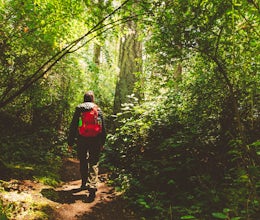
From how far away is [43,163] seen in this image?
7.43 meters

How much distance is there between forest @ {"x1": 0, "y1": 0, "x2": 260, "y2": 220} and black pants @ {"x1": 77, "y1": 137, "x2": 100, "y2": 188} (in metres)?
0.80

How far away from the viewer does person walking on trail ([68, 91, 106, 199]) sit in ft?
16.7

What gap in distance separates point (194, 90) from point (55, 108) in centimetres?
667

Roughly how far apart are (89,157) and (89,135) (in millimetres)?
580

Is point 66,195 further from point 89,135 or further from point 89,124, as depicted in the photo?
point 89,124

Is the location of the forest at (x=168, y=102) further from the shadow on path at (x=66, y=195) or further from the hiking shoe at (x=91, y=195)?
the hiking shoe at (x=91, y=195)

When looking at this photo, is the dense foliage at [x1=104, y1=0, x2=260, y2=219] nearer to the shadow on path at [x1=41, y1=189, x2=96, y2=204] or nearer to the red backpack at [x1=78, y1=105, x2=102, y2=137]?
the shadow on path at [x1=41, y1=189, x2=96, y2=204]

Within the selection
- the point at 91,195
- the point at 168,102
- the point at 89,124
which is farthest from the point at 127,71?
the point at 91,195

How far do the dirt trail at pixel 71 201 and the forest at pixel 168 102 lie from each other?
0.29ft

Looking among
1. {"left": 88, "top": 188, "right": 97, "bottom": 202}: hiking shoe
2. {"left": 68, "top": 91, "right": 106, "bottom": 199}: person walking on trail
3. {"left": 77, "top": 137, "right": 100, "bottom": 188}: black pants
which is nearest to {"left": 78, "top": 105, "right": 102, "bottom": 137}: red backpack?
{"left": 68, "top": 91, "right": 106, "bottom": 199}: person walking on trail

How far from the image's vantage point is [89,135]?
5.08 metres

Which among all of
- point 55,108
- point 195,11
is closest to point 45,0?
point 195,11

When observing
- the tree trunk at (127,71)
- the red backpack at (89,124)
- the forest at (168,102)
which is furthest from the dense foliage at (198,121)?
the tree trunk at (127,71)

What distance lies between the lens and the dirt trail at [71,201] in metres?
4.36
